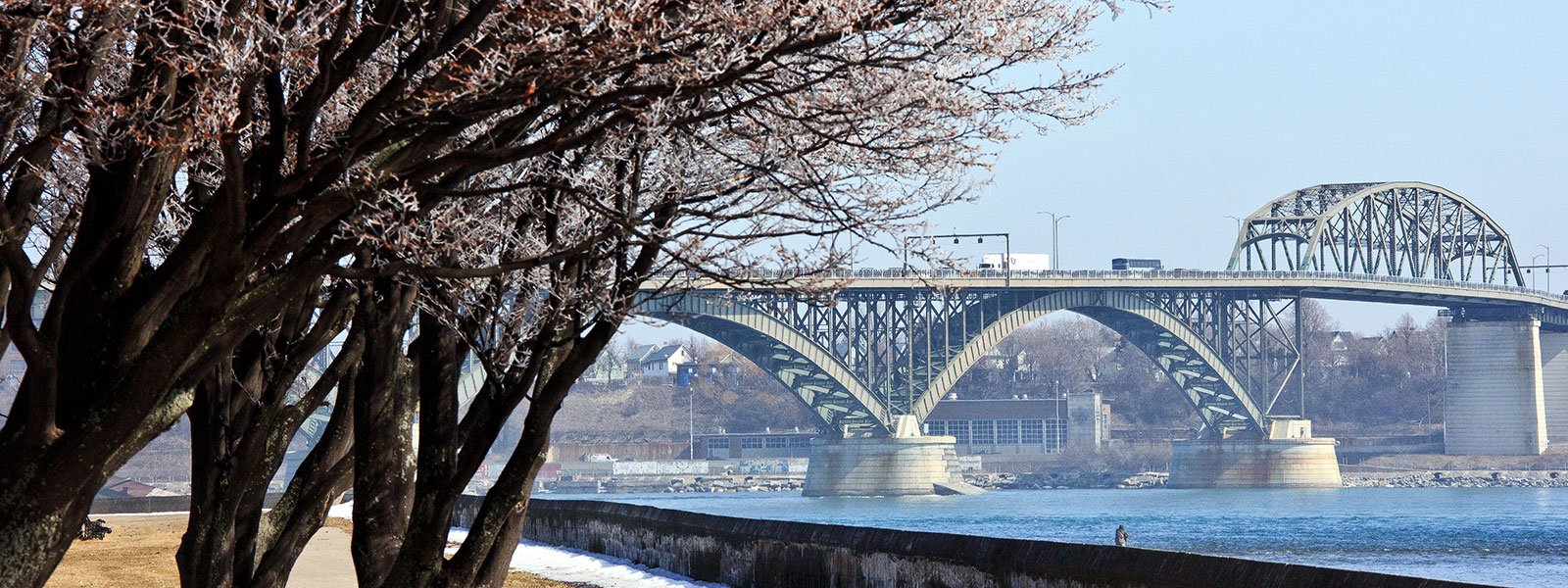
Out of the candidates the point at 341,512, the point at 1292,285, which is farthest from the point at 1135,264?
the point at 341,512

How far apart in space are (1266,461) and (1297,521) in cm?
3862

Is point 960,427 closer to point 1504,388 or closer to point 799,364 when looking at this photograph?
point 1504,388

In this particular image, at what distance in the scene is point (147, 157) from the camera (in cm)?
873

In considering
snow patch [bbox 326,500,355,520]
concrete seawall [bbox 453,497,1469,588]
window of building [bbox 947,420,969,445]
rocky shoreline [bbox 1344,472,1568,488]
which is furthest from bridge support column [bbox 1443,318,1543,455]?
concrete seawall [bbox 453,497,1469,588]

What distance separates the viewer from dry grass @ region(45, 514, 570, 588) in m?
22.9

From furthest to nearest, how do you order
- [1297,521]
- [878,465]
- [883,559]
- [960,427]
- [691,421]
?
[691,421] → [960,427] → [878,465] → [1297,521] → [883,559]

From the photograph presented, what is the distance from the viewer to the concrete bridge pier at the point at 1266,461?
126 m

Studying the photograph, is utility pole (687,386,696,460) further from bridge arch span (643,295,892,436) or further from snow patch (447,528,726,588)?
snow patch (447,528,726,588)

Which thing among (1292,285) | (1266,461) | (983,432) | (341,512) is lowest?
(341,512)

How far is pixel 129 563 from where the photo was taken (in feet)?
89.1

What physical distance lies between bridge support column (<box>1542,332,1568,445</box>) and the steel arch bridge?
234 cm

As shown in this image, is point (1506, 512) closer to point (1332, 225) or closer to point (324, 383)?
point (1332, 225)

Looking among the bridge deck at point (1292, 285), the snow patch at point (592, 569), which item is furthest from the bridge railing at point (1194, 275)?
the snow patch at point (592, 569)

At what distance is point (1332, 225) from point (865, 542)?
137 meters
